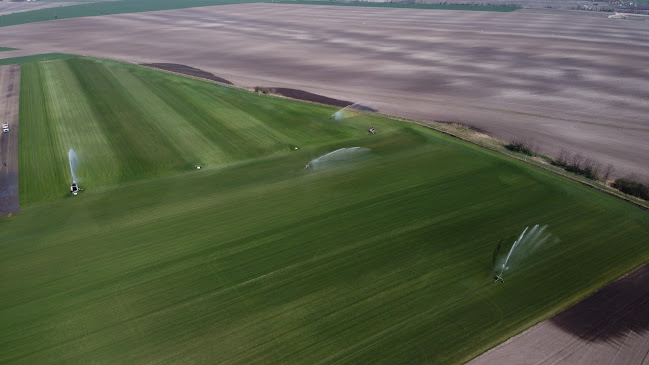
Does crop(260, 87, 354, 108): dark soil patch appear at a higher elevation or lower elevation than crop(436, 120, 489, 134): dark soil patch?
higher

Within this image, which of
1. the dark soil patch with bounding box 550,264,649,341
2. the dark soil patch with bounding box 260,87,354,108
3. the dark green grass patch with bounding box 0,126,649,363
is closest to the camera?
the dark green grass patch with bounding box 0,126,649,363

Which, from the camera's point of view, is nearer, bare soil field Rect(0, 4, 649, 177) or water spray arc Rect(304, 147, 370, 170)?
water spray arc Rect(304, 147, 370, 170)

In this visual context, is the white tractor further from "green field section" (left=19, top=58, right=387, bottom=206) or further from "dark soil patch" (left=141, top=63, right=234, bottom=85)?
"dark soil patch" (left=141, top=63, right=234, bottom=85)

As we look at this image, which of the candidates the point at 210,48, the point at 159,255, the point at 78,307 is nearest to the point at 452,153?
the point at 159,255

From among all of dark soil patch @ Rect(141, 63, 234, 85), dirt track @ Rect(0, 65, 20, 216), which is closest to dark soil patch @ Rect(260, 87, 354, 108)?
dark soil patch @ Rect(141, 63, 234, 85)

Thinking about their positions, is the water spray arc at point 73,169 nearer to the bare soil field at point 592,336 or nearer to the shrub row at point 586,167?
the bare soil field at point 592,336

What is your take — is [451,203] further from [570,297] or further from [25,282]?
[25,282]
